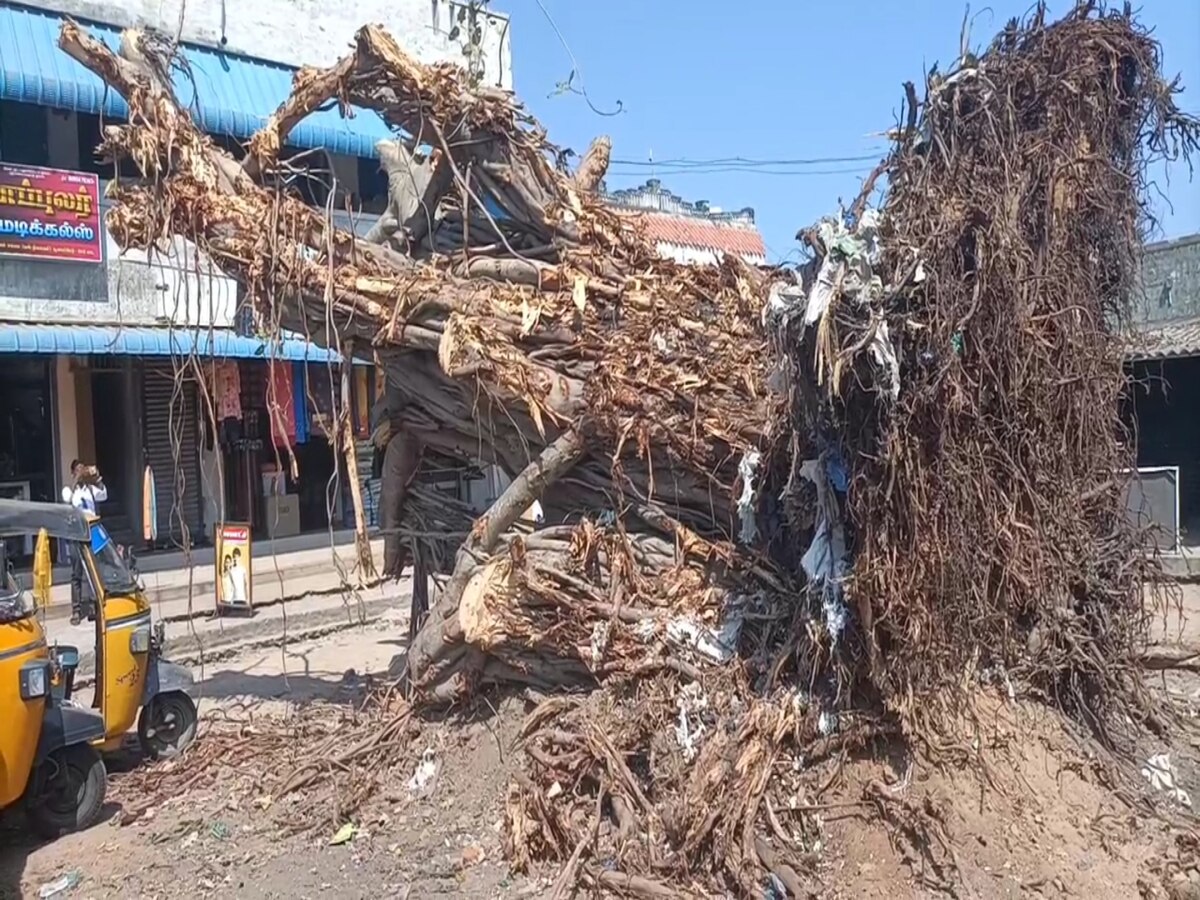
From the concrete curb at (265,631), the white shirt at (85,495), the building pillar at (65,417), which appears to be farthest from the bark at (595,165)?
the building pillar at (65,417)

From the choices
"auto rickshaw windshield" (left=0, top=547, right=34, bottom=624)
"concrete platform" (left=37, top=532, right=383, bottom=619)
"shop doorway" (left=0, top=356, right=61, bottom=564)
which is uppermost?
"shop doorway" (left=0, top=356, right=61, bottom=564)

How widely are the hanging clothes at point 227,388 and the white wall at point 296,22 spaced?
417 centimetres

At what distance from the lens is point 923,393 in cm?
486

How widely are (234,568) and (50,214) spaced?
4.64m

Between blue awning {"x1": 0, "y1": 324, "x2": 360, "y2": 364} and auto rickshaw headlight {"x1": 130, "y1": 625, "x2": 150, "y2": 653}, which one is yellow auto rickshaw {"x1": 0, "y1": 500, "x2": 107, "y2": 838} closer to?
auto rickshaw headlight {"x1": 130, "y1": 625, "x2": 150, "y2": 653}

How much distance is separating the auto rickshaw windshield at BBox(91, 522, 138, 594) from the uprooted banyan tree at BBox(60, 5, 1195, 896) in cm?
191

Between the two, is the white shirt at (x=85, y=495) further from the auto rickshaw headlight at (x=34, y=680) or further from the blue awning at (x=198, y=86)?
the auto rickshaw headlight at (x=34, y=680)

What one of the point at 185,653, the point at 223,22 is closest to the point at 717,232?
the point at 223,22

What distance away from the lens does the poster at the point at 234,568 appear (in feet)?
40.5

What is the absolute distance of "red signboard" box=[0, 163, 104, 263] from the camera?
12.5 meters

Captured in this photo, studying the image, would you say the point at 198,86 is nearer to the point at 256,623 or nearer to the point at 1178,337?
the point at 256,623

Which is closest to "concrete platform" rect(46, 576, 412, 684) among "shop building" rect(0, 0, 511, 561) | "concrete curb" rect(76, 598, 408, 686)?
"concrete curb" rect(76, 598, 408, 686)

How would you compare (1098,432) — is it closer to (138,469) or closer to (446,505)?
(446,505)

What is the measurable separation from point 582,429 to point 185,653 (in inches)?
277
